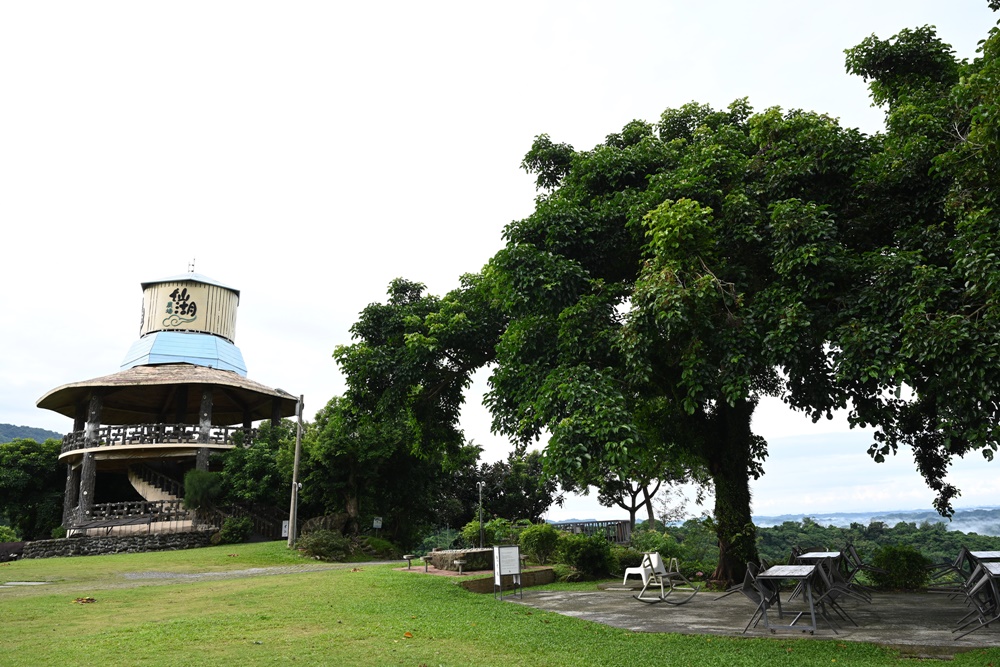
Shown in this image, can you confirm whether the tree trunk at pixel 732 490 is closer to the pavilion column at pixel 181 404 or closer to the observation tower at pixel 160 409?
the observation tower at pixel 160 409

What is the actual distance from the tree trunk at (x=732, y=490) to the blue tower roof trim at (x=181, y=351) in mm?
29433

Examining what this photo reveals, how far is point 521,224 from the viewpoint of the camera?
1310cm

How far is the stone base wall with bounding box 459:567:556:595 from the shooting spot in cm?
1376

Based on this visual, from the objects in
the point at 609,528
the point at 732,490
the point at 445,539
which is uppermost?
the point at 732,490

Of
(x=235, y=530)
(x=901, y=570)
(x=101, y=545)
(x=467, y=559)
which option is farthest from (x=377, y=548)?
(x=901, y=570)

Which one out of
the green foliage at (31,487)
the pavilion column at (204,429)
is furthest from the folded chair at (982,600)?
the green foliage at (31,487)

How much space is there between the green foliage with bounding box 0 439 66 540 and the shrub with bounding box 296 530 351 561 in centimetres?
2112

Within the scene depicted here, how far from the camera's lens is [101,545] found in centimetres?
2700

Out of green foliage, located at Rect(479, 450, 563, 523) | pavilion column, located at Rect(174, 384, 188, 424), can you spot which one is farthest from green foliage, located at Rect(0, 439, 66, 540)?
green foliage, located at Rect(479, 450, 563, 523)

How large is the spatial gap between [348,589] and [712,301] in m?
8.38

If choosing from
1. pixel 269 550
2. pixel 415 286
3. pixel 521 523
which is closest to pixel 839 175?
pixel 415 286

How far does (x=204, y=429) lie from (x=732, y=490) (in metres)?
26.1

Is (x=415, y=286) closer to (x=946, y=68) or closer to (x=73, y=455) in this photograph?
(x=946, y=68)

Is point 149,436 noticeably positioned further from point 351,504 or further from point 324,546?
point 324,546
